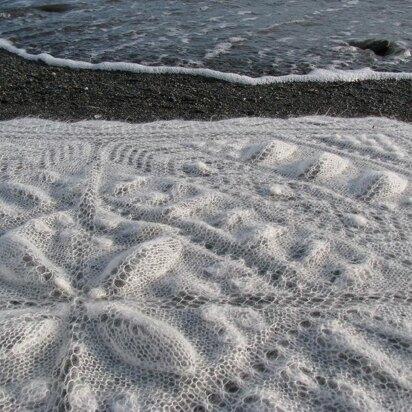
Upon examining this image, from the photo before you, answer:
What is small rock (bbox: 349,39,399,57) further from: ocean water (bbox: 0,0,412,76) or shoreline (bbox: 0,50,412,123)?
shoreline (bbox: 0,50,412,123)

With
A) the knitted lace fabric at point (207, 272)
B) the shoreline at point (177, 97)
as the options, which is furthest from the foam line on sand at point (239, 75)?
the knitted lace fabric at point (207, 272)

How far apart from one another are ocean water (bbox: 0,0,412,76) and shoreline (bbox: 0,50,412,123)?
30 cm

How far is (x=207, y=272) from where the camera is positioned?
1.08 m

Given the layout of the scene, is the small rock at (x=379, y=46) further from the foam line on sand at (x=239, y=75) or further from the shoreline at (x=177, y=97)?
the shoreline at (x=177, y=97)

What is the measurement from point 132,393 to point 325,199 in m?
0.70

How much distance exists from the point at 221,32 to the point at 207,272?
266cm

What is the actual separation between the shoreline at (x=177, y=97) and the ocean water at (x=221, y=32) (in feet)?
0.97

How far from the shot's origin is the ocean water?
2957 millimetres

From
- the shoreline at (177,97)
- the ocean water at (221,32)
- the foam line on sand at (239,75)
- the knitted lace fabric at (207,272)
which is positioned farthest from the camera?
the ocean water at (221,32)

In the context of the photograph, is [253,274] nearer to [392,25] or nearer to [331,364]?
[331,364]

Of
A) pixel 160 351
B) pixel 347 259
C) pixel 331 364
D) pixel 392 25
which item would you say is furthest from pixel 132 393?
pixel 392 25

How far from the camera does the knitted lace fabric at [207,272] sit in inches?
32.9

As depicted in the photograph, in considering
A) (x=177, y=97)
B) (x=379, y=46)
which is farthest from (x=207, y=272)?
(x=379, y=46)

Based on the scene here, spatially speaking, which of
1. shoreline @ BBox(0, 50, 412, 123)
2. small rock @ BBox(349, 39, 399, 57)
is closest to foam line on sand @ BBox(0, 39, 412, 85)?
shoreline @ BBox(0, 50, 412, 123)
